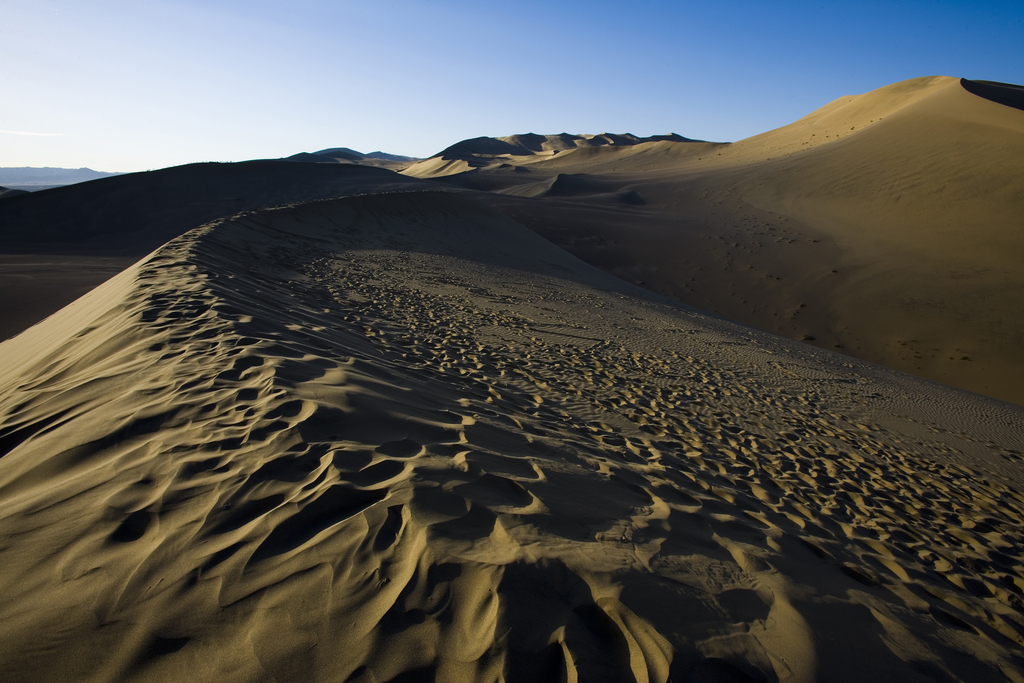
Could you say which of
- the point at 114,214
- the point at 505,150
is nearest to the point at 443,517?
the point at 114,214

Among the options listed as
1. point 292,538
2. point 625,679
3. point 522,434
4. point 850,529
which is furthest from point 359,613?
point 850,529

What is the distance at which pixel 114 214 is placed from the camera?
17.6 metres

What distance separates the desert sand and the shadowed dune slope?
7.93m

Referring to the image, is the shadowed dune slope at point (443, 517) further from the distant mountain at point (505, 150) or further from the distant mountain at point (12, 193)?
the distant mountain at point (505, 150)

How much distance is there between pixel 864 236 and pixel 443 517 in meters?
19.4

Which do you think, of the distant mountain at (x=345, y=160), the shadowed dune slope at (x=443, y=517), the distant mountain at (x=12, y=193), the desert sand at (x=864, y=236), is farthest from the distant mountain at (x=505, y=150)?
the shadowed dune slope at (x=443, y=517)

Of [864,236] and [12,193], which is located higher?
[12,193]

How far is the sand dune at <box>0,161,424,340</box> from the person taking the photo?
381 inches

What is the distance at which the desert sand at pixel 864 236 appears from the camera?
470 inches

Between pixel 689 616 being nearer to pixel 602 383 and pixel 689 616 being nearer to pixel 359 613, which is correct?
pixel 359 613

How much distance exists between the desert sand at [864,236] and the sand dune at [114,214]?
361 inches

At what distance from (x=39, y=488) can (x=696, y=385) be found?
200 inches

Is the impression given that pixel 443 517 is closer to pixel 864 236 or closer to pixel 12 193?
pixel 864 236

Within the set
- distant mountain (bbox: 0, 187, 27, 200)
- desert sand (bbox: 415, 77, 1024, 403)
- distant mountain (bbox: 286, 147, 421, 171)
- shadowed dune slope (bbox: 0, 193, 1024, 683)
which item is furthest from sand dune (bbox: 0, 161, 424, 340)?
distant mountain (bbox: 286, 147, 421, 171)
